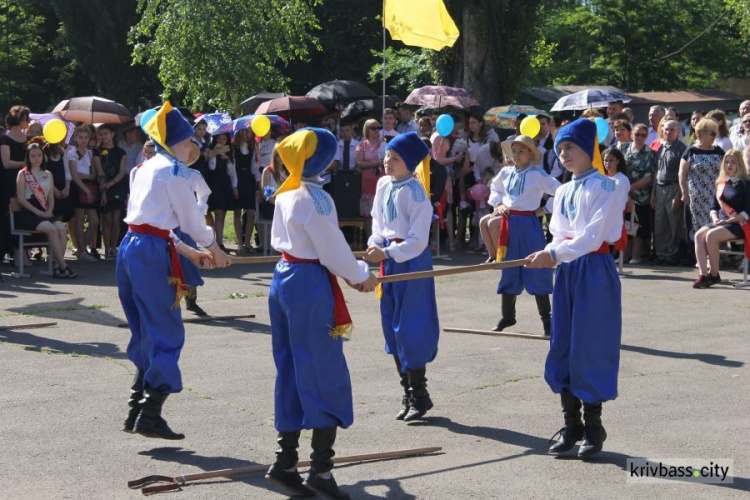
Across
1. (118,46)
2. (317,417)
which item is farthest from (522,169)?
(118,46)

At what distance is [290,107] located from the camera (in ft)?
59.3

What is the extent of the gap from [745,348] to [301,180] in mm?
5364

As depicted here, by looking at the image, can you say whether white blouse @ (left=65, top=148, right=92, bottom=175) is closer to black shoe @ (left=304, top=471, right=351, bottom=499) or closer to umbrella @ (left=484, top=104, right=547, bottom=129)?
umbrella @ (left=484, top=104, right=547, bottom=129)

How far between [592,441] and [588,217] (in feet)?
4.36

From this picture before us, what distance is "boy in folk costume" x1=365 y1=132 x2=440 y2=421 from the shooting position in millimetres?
7234

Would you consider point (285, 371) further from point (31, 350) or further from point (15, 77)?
point (15, 77)

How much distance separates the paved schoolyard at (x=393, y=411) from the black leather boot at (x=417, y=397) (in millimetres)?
125

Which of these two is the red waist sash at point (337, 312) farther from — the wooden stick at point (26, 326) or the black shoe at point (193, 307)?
the black shoe at point (193, 307)

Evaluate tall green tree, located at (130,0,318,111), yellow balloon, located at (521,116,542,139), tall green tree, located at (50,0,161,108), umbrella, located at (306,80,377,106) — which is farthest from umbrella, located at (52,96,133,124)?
tall green tree, located at (50,0,161,108)

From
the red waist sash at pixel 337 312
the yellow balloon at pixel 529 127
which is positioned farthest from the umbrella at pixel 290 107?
the red waist sash at pixel 337 312

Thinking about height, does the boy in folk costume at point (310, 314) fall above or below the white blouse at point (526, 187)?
below

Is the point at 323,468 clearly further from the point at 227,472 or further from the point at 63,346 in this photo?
the point at 63,346

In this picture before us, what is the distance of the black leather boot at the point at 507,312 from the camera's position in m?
10.2

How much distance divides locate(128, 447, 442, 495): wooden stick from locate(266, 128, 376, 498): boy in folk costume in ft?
0.72
